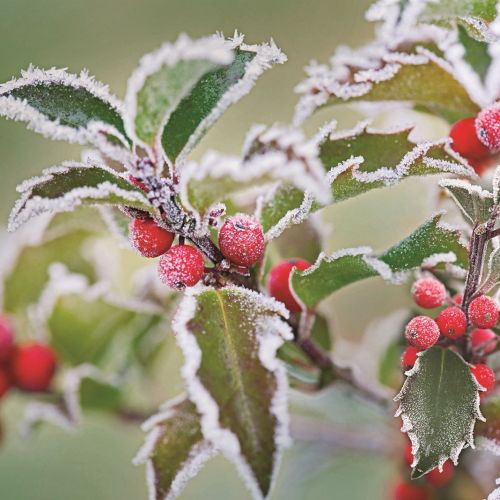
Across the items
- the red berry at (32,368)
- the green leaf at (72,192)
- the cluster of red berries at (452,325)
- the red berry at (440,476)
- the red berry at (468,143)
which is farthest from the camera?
the red berry at (32,368)

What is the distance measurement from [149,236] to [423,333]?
31 cm

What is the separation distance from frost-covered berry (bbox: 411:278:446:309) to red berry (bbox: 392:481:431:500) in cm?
62

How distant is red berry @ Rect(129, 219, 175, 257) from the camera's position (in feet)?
2.49

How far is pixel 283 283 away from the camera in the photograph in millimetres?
946

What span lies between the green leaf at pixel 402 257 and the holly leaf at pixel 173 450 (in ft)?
0.72

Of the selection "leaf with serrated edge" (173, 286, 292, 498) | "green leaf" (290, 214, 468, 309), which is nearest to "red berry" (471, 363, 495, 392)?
"green leaf" (290, 214, 468, 309)

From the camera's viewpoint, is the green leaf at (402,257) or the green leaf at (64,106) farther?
the green leaf at (402,257)

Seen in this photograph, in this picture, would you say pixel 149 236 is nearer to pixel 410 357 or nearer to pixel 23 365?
pixel 410 357

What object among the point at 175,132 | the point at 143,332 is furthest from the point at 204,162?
the point at 143,332

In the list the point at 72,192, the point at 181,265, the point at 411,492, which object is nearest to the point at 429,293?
the point at 181,265

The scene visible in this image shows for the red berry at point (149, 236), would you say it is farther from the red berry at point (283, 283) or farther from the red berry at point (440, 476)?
the red berry at point (440, 476)

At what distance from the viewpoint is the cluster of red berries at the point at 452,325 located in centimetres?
79

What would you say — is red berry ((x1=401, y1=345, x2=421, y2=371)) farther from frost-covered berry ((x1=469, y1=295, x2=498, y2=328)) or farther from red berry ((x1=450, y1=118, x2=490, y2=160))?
red berry ((x1=450, y1=118, x2=490, y2=160))

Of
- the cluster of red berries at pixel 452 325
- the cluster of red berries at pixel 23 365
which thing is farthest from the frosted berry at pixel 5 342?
the cluster of red berries at pixel 452 325
